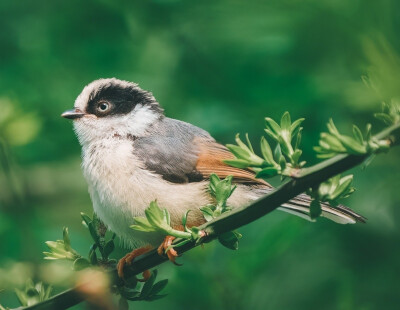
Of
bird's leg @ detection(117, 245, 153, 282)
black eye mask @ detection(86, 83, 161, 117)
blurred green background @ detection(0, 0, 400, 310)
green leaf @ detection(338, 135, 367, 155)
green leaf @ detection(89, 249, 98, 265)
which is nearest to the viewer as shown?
green leaf @ detection(338, 135, 367, 155)

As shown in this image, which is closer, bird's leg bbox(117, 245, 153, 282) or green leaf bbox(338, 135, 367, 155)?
green leaf bbox(338, 135, 367, 155)

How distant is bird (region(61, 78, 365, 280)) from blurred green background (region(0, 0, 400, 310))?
25cm

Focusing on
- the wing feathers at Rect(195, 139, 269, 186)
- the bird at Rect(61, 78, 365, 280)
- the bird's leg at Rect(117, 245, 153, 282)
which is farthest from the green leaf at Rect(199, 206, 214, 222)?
the wing feathers at Rect(195, 139, 269, 186)

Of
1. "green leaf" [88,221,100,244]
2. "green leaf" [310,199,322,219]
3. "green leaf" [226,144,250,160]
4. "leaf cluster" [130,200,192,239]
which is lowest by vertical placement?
"green leaf" [88,221,100,244]

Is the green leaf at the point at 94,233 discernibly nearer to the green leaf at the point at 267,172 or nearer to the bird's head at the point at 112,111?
the green leaf at the point at 267,172

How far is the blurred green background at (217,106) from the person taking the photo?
303 centimetres

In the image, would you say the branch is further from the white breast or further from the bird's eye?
the bird's eye

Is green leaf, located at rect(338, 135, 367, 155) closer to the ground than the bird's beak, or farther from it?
farther from it

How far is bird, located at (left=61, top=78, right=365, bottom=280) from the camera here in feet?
10.5

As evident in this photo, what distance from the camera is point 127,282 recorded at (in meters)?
2.34

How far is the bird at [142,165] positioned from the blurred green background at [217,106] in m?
0.25

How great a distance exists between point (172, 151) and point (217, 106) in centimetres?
98

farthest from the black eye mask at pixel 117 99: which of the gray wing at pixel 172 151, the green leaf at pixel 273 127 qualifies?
the green leaf at pixel 273 127

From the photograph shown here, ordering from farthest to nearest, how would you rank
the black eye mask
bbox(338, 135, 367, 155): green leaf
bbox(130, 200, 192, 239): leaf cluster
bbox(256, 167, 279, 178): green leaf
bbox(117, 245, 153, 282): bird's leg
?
the black eye mask
bbox(117, 245, 153, 282): bird's leg
bbox(130, 200, 192, 239): leaf cluster
bbox(256, 167, 279, 178): green leaf
bbox(338, 135, 367, 155): green leaf
